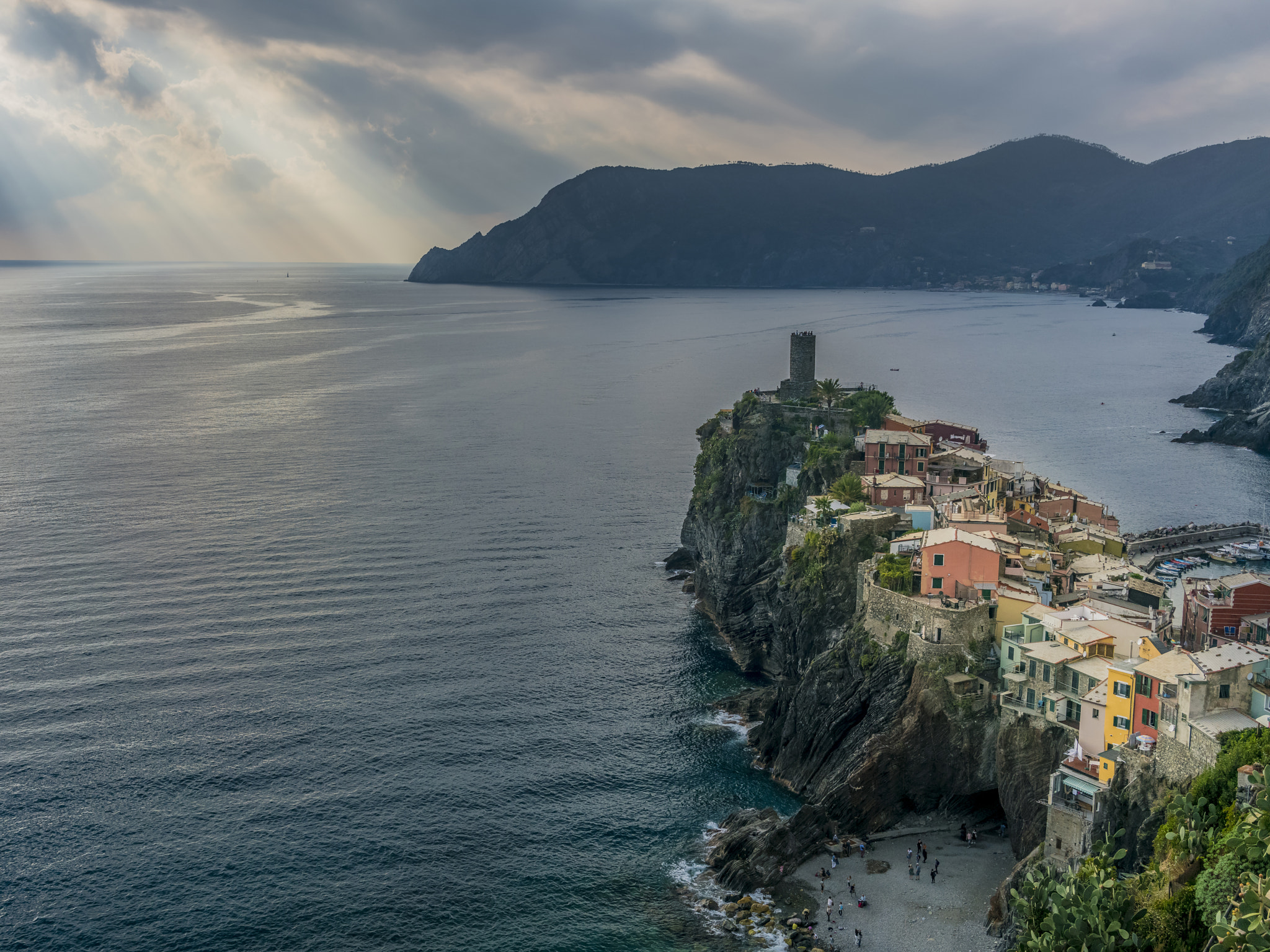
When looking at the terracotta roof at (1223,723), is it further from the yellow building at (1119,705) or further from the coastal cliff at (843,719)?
the coastal cliff at (843,719)

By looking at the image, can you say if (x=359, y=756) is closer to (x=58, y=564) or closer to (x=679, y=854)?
(x=679, y=854)

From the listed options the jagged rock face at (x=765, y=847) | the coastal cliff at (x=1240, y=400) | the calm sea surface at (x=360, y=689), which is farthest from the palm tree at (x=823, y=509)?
the coastal cliff at (x=1240, y=400)

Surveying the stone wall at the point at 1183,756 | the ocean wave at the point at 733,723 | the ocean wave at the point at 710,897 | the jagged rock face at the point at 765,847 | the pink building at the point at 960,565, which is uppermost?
the pink building at the point at 960,565

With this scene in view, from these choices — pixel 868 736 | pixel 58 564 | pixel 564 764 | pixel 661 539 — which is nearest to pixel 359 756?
pixel 564 764

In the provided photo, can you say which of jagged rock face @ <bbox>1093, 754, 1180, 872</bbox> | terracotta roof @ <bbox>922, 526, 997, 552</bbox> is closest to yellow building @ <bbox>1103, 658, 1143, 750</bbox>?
jagged rock face @ <bbox>1093, 754, 1180, 872</bbox>

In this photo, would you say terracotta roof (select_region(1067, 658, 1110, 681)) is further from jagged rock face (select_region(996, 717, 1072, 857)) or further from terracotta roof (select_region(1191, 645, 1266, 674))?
terracotta roof (select_region(1191, 645, 1266, 674))

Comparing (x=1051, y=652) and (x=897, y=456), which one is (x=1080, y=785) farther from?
(x=897, y=456)

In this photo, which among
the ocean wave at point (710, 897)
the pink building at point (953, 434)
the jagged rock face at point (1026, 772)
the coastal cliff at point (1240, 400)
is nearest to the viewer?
the ocean wave at point (710, 897)
